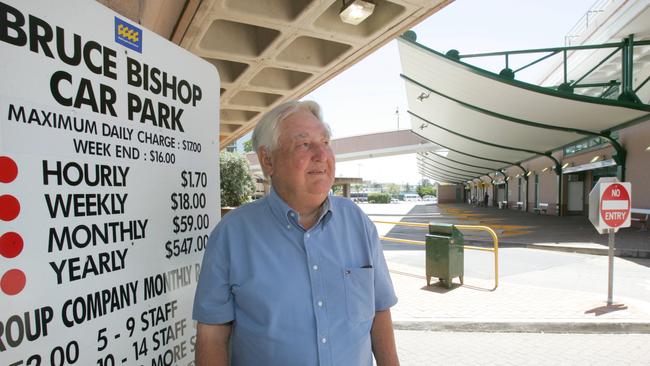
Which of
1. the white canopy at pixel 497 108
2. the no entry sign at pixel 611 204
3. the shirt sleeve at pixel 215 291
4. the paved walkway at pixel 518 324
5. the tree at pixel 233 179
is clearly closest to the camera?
the shirt sleeve at pixel 215 291

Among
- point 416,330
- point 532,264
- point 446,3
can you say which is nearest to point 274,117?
point 446,3

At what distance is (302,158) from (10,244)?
1.09m

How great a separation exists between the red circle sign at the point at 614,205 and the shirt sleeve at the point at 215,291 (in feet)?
20.0

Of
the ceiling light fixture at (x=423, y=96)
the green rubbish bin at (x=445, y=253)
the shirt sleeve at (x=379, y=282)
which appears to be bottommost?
the green rubbish bin at (x=445, y=253)

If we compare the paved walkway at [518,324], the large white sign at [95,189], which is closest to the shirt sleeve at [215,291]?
the large white sign at [95,189]

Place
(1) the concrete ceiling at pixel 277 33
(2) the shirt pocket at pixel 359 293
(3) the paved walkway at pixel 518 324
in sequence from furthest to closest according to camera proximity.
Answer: (3) the paved walkway at pixel 518 324 < (1) the concrete ceiling at pixel 277 33 < (2) the shirt pocket at pixel 359 293

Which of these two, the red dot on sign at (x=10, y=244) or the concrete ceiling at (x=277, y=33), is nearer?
the red dot on sign at (x=10, y=244)

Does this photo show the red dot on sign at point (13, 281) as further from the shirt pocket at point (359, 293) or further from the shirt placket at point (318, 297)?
the shirt pocket at point (359, 293)

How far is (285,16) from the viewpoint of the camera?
165 inches

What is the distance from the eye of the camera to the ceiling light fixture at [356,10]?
400cm

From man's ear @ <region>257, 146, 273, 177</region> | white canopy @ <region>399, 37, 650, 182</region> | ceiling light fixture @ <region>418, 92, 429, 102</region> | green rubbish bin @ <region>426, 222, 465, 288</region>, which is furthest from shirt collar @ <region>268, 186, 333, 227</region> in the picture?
ceiling light fixture @ <region>418, 92, 429, 102</region>

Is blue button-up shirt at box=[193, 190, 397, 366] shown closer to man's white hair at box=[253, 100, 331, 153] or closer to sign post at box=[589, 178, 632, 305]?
man's white hair at box=[253, 100, 331, 153]

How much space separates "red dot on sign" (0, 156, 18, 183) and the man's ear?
0.98 meters

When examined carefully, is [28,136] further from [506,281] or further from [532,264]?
[532,264]
